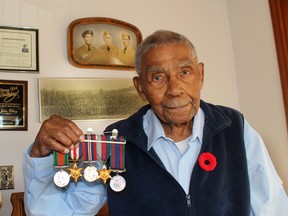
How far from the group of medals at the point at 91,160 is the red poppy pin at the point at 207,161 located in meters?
0.24

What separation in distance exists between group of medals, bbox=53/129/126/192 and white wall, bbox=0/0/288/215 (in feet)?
3.95

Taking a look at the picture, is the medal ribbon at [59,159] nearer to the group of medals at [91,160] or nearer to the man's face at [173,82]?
the group of medals at [91,160]

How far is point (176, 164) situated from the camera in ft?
3.38

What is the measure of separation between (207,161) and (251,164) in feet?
0.48

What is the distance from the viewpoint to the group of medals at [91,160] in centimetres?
84

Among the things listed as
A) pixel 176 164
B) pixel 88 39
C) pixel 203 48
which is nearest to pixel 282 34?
pixel 203 48

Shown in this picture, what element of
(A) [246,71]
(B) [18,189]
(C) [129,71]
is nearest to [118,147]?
(B) [18,189]

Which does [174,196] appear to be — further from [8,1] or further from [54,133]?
[8,1]

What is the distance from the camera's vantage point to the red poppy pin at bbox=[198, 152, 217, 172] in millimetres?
983

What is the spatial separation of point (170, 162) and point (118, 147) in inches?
8.2

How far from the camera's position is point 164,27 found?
2426 mm

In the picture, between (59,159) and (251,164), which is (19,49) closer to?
(59,159)

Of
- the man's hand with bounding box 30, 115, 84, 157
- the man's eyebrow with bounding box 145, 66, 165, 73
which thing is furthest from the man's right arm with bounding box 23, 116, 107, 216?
the man's eyebrow with bounding box 145, 66, 165, 73

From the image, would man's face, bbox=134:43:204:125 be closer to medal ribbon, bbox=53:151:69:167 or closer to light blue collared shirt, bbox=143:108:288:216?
light blue collared shirt, bbox=143:108:288:216
